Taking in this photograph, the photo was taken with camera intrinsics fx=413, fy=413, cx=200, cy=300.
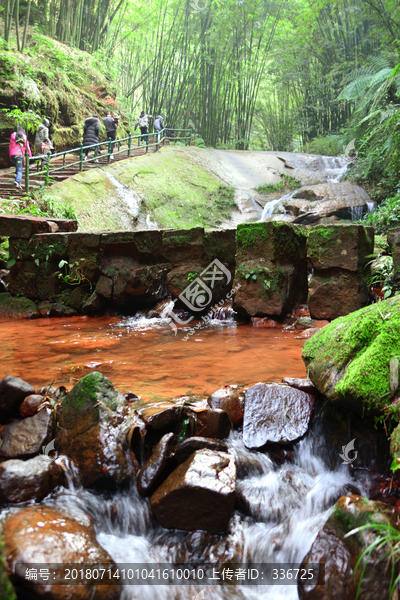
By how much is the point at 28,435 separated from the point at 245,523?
4.83 feet

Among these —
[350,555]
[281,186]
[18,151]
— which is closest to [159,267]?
[350,555]

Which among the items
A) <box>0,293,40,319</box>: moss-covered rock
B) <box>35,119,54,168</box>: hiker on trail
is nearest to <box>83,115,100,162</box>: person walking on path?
<box>35,119,54,168</box>: hiker on trail

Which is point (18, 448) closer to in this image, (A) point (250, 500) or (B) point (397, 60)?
(A) point (250, 500)

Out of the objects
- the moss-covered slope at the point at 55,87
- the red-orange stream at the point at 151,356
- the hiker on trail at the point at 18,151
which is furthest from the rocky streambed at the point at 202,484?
the moss-covered slope at the point at 55,87

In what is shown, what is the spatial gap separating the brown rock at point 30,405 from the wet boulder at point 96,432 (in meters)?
0.17

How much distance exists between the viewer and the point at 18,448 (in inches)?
103

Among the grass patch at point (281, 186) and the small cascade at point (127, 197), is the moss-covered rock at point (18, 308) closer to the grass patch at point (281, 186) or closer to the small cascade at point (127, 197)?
the small cascade at point (127, 197)

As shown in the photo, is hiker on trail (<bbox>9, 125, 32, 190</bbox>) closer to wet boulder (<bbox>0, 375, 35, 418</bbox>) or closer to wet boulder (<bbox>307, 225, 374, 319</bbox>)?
wet boulder (<bbox>307, 225, 374, 319</bbox>)

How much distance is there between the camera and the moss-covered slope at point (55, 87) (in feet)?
40.7

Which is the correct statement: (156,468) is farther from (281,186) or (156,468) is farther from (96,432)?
(281,186)

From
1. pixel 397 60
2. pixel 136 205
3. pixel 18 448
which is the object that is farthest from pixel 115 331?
pixel 397 60

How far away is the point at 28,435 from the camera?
8.83 feet

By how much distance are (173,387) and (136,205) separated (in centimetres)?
888

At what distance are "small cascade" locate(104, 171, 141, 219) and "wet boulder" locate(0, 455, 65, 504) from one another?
360 inches
